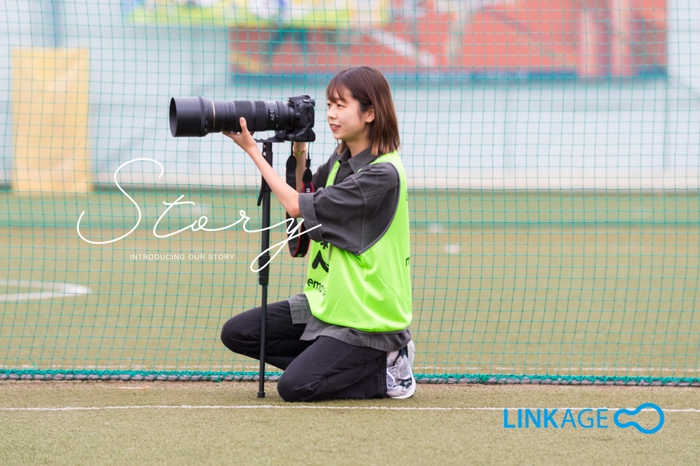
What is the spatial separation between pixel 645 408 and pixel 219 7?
50.0ft

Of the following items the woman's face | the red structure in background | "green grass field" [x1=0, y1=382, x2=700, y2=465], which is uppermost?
the red structure in background

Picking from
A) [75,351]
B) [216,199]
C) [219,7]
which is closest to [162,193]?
[216,199]

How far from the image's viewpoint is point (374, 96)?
14.9 feet

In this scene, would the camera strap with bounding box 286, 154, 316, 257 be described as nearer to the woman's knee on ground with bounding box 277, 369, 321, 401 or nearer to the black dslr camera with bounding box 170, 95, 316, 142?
the black dslr camera with bounding box 170, 95, 316, 142

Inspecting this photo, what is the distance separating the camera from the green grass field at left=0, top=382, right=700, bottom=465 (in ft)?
12.4

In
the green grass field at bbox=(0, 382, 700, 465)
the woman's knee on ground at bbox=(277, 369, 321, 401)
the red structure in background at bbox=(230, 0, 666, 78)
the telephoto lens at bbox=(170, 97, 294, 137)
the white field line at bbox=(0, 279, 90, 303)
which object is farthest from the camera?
the red structure in background at bbox=(230, 0, 666, 78)

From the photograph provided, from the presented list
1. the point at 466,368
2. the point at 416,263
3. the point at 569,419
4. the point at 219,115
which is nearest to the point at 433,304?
the point at 466,368

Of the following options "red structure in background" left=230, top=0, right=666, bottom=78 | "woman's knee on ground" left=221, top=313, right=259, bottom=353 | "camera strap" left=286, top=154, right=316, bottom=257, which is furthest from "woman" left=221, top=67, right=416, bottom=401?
"red structure in background" left=230, top=0, right=666, bottom=78

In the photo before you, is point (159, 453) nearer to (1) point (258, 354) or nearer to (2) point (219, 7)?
(1) point (258, 354)

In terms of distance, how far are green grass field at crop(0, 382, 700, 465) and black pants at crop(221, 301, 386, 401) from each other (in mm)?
74

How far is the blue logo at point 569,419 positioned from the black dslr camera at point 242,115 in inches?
59.9

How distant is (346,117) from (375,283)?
0.74m

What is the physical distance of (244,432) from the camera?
4051mm

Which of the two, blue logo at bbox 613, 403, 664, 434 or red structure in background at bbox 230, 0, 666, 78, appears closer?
blue logo at bbox 613, 403, 664, 434
